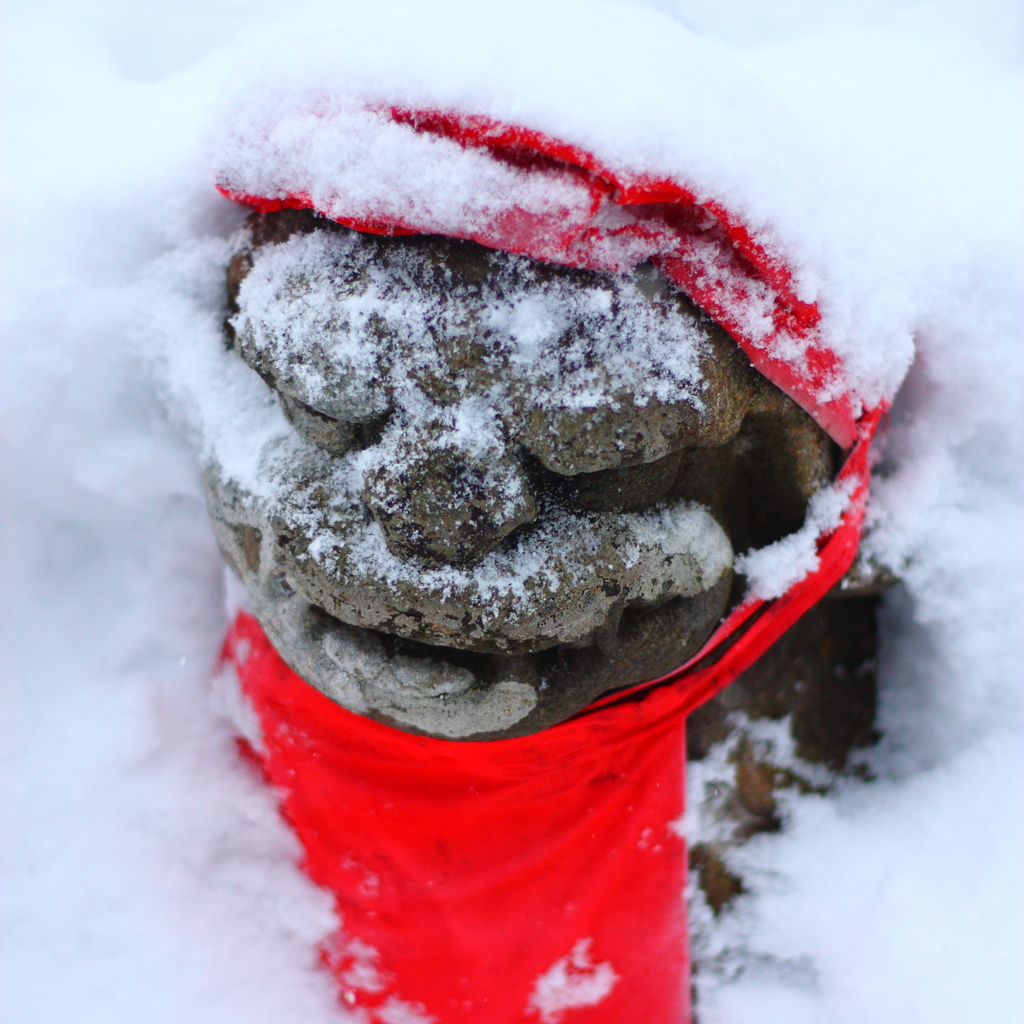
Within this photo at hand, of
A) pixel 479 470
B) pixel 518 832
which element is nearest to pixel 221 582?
pixel 518 832

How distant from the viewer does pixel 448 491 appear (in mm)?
615

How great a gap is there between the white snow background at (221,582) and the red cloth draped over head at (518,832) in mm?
85

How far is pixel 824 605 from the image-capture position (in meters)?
1.03

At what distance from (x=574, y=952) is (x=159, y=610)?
1.99ft

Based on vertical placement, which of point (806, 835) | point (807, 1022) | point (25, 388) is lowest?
point (807, 1022)

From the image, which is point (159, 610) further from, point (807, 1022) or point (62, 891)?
point (807, 1022)

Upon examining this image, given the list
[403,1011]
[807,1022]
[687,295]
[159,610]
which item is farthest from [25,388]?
[807,1022]

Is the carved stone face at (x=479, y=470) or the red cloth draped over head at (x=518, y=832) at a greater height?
the carved stone face at (x=479, y=470)

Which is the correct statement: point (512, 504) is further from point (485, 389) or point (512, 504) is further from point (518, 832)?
point (518, 832)

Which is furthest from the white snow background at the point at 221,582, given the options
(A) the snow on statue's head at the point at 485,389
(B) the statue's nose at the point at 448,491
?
(B) the statue's nose at the point at 448,491

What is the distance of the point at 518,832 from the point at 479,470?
46 cm

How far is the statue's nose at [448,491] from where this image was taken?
2.02 feet

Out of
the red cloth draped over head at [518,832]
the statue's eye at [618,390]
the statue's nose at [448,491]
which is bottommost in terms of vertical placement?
the red cloth draped over head at [518,832]

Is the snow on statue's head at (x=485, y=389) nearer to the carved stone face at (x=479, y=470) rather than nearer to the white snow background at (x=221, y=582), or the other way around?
the carved stone face at (x=479, y=470)
